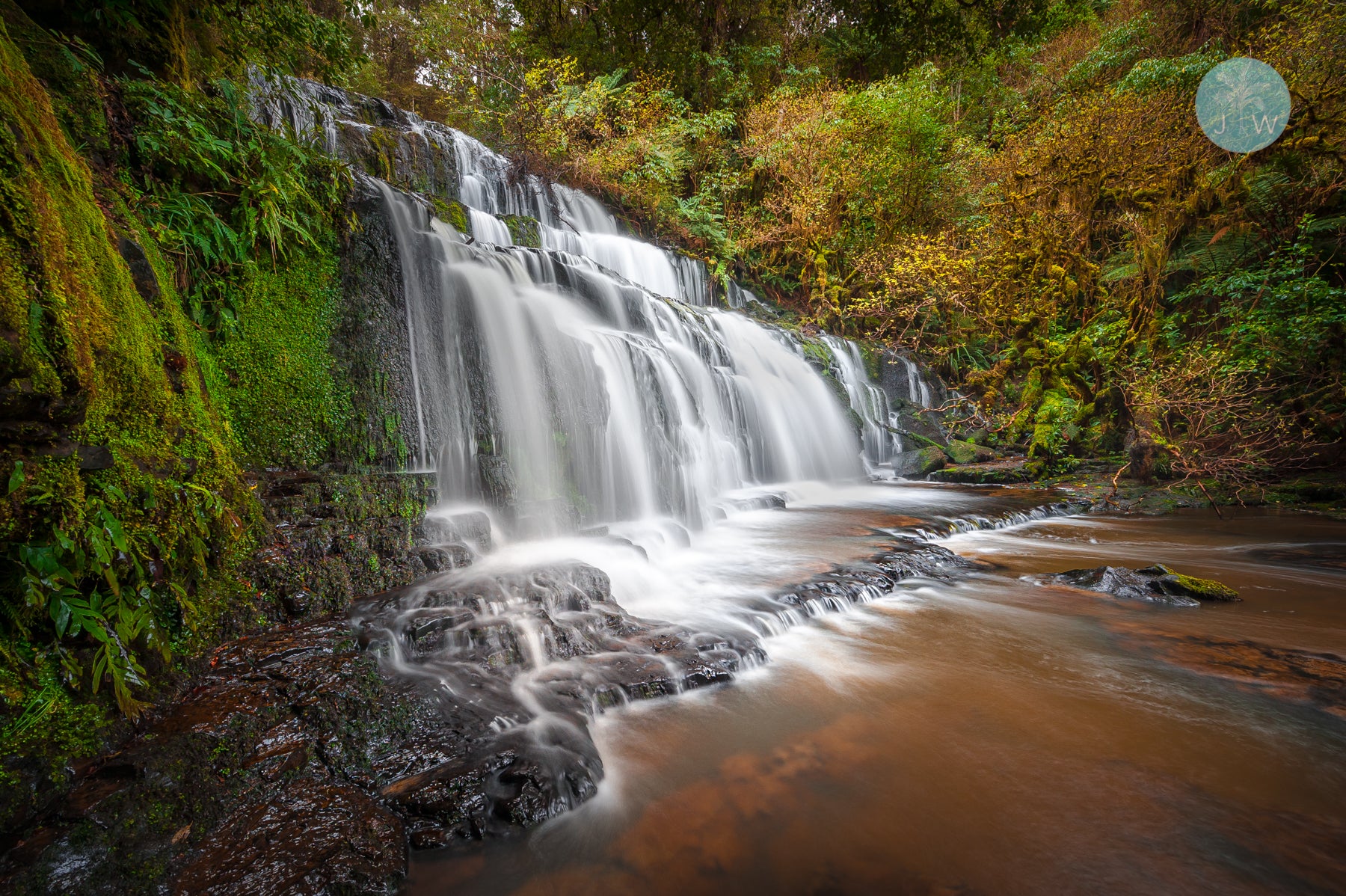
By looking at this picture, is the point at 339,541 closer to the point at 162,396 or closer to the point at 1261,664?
the point at 162,396

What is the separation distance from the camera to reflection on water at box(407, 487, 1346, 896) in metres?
1.75

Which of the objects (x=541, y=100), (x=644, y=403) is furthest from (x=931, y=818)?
(x=541, y=100)

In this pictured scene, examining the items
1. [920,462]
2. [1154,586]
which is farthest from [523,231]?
[1154,586]

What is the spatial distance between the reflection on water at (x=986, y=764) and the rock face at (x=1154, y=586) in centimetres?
14

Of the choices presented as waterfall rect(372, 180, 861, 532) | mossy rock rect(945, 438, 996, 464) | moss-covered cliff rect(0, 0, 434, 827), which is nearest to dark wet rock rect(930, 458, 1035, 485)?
mossy rock rect(945, 438, 996, 464)

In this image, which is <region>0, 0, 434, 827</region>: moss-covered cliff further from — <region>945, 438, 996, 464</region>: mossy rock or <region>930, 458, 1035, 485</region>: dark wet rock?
<region>945, 438, 996, 464</region>: mossy rock

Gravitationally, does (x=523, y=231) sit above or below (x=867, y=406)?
above

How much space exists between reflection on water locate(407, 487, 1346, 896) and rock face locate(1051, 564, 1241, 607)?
14 cm

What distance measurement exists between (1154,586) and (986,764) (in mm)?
3008

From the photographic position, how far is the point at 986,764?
7.44 ft

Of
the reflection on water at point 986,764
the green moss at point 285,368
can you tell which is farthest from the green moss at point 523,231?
the reflection on water at point 986,764

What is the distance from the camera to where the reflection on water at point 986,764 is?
1750 millimetres

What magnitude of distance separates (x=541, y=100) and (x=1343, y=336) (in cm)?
1438

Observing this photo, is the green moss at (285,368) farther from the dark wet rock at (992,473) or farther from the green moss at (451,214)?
the dark wet rock at (992,473)
